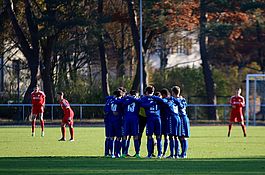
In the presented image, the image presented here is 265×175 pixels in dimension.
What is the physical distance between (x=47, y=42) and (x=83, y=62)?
942cm

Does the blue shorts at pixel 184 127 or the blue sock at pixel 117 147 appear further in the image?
the blue sock at pixel 117 147

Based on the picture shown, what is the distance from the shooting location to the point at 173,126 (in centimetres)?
2372

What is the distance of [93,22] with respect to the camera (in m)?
56.2

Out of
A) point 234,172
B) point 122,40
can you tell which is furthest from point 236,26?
point 234,172

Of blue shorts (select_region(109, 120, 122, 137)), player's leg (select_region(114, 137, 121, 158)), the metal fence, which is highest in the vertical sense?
the metal fence

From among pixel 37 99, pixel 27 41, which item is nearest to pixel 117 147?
pixel 37 99

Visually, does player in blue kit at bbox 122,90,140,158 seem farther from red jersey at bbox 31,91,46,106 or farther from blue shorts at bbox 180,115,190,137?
red jersey at bbox 31,91,46,106

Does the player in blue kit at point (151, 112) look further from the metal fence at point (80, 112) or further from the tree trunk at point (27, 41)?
the tree trunk at point (27, 41)

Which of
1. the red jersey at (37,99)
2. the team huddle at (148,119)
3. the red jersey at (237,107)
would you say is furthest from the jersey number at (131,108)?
the red jersey at (237,107)

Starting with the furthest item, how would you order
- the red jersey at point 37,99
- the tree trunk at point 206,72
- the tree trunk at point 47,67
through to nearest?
the tree trunk at point 47,67, the tree trunk at point 206,72, the red jersey at point 37,99

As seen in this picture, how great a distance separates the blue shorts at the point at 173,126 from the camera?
23719 mm

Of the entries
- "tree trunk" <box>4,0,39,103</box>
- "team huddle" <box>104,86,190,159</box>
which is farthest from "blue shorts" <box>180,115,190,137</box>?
"tree trunk" <box>4,0,39,103</box>

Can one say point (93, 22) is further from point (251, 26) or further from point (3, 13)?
point (251, 26)

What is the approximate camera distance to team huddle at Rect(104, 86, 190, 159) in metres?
23.7
